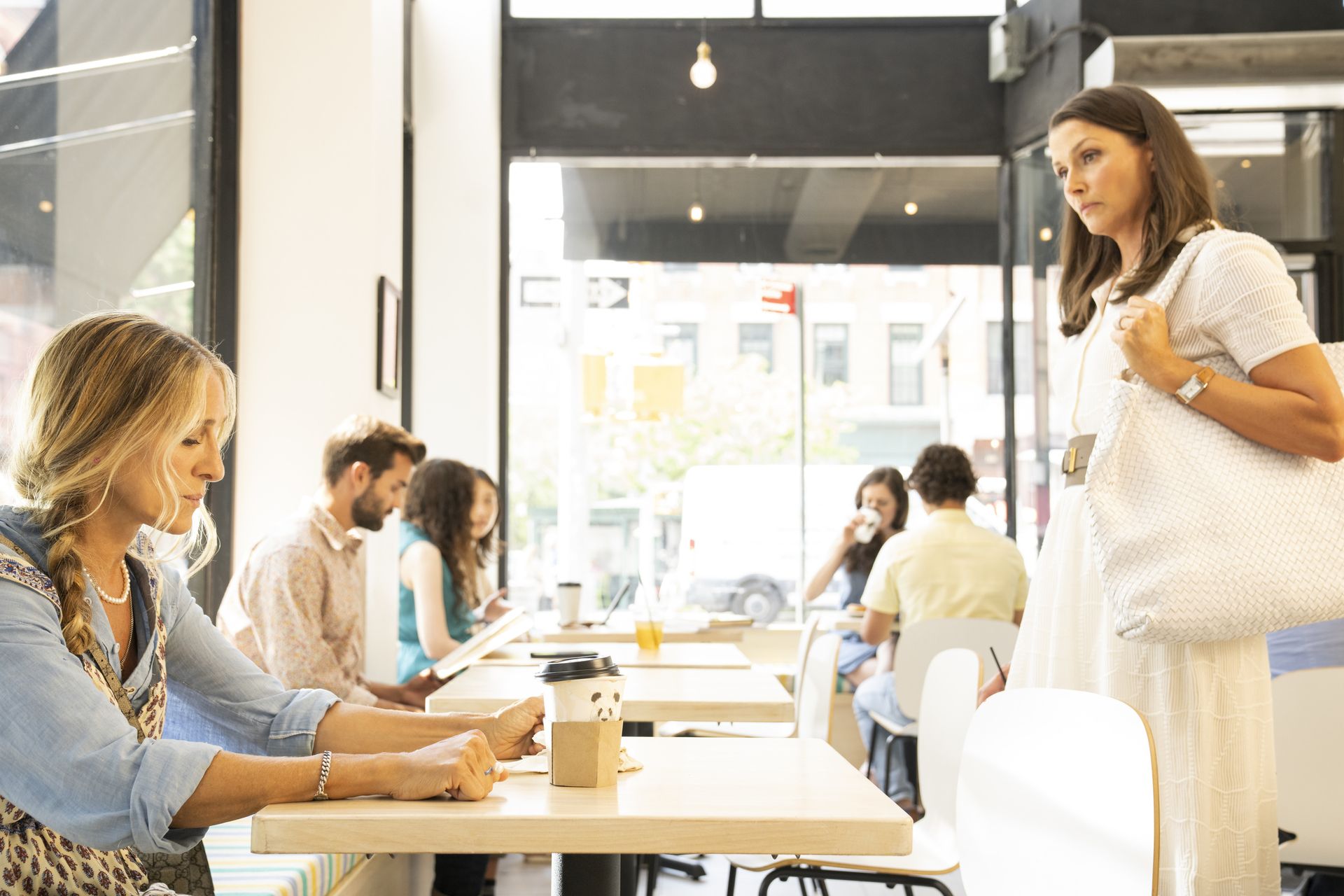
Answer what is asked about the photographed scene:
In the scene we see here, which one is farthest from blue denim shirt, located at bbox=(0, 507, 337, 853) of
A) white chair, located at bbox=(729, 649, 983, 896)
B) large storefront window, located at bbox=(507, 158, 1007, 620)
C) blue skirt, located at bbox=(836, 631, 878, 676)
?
large storefront window, located at bbox=(507, 158, 1007, 620)

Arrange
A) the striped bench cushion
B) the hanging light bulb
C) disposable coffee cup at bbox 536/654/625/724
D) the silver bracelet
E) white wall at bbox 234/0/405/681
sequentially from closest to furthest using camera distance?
the silver bracelet < disposable coffee cup at bbox 536/654/625/724 < the striped bench cushion < white wall at bbox 234/0/405/681 < the hanging light bulb

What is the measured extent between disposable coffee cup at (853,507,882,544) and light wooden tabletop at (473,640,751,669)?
1844 mm

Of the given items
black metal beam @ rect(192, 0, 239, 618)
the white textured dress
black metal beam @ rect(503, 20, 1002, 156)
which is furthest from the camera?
black metal beam @ rect(503, 20, 1002, 156)

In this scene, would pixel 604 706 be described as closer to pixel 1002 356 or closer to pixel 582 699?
pixel 582 699

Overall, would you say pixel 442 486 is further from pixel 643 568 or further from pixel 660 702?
pixel 643 568

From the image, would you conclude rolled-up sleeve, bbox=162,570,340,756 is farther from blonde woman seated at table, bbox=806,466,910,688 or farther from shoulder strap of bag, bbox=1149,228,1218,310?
blonde woman seated at table, bbox=806,466,910,688

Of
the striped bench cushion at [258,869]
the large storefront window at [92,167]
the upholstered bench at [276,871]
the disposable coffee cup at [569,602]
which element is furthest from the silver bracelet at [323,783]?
the disposable coffee cup at [569,602]

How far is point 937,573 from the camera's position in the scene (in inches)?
172

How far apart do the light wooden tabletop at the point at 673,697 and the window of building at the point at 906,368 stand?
12.7 ft

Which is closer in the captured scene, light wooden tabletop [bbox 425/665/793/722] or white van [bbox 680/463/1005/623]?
light wooden tabletop [bbox 425/665/793/722]

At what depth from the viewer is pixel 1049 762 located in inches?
60.7

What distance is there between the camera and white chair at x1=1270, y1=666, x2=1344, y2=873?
100 inches

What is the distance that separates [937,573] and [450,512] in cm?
171

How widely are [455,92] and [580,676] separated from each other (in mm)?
4948
